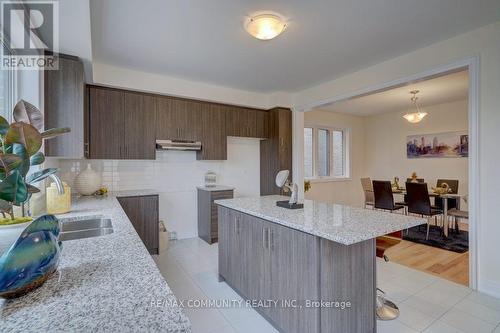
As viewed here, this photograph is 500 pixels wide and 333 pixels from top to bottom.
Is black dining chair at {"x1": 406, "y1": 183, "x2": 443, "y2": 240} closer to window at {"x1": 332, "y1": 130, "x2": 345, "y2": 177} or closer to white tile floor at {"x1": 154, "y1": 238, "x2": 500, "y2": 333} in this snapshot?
white tile floor at {"x1": 154, "y1": 238, "x2": 500, "y2": 333}

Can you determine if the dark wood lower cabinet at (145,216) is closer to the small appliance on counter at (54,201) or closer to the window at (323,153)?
the small appliance on counter at (54,201)

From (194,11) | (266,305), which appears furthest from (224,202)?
(194,11)

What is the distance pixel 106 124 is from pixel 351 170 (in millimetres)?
5823

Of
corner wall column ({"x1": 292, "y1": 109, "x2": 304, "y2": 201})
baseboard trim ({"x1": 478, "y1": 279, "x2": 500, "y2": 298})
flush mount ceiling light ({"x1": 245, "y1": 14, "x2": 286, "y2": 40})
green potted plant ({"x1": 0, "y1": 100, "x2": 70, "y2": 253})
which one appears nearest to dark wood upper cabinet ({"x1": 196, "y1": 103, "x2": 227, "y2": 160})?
corner wall column ({"x1": 292, "y1": 109, "x2": 304, "y2": 201})

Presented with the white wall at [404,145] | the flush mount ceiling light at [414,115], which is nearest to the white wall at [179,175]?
the flush mount ceiling light at [414,115]

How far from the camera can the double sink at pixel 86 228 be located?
1726 mm

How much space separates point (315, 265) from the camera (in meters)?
1.50

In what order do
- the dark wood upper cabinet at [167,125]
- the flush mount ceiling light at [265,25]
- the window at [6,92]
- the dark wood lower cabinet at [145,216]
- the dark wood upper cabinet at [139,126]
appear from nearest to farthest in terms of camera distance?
the window at [6,92], the flush mount ceiling light at [265,25], the dark wood lower cabinet at [145,216], the dark wood upper cabinet at [167,125], the dark wood upper cabinet at [139,126]

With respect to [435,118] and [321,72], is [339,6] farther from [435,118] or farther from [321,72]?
[435,118]

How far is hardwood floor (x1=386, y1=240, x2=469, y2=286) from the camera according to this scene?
9.23 ft

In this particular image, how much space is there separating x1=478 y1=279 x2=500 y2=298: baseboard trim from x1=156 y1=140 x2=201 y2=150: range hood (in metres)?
3.76

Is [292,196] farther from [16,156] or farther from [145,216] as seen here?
[145,216]

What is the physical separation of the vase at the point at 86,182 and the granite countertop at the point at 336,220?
2.04 m

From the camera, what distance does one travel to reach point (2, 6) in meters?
1.38
